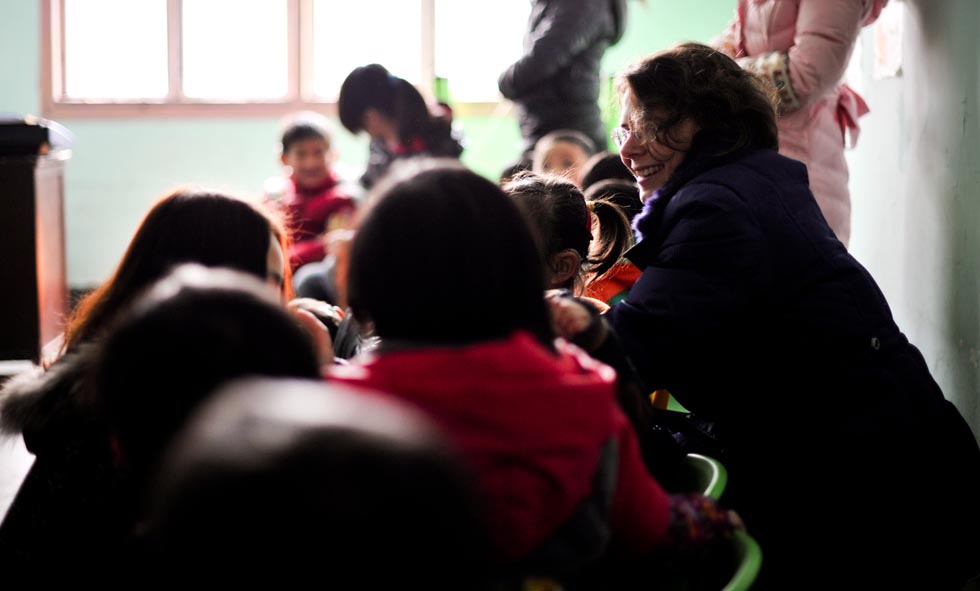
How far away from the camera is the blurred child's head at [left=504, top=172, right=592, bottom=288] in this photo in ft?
6.89

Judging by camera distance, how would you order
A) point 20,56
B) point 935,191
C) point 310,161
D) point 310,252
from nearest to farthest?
point 935,191, point 310,252, point 310,161, point 20,56

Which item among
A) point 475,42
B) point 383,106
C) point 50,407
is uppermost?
point 475,42

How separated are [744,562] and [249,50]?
249 inches

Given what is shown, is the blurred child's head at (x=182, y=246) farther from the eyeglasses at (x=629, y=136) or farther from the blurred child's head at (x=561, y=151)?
the blurred child's head at (x=561, y=151)

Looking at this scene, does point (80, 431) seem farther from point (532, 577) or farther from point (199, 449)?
point (199, 449)

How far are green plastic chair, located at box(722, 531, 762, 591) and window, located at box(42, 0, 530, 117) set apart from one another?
597cm

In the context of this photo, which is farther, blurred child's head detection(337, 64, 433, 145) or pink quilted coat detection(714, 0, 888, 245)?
blurred child's head detection(337, 64, 433, 145)

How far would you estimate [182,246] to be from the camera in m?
1.55

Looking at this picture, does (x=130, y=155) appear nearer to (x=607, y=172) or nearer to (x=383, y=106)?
(x=383, y=106)

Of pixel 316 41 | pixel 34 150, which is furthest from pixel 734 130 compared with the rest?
pixel 316 41

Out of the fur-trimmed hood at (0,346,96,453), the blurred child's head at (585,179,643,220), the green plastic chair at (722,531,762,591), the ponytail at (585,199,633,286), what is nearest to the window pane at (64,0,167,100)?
the blurred child's head at (585,179,643,220)

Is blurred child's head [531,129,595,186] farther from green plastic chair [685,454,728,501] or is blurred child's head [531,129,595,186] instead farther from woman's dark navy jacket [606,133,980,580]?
green plastic chair [685,454,728,501]

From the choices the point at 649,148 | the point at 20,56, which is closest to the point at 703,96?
the point at 649,148

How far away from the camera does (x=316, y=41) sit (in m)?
7.09
